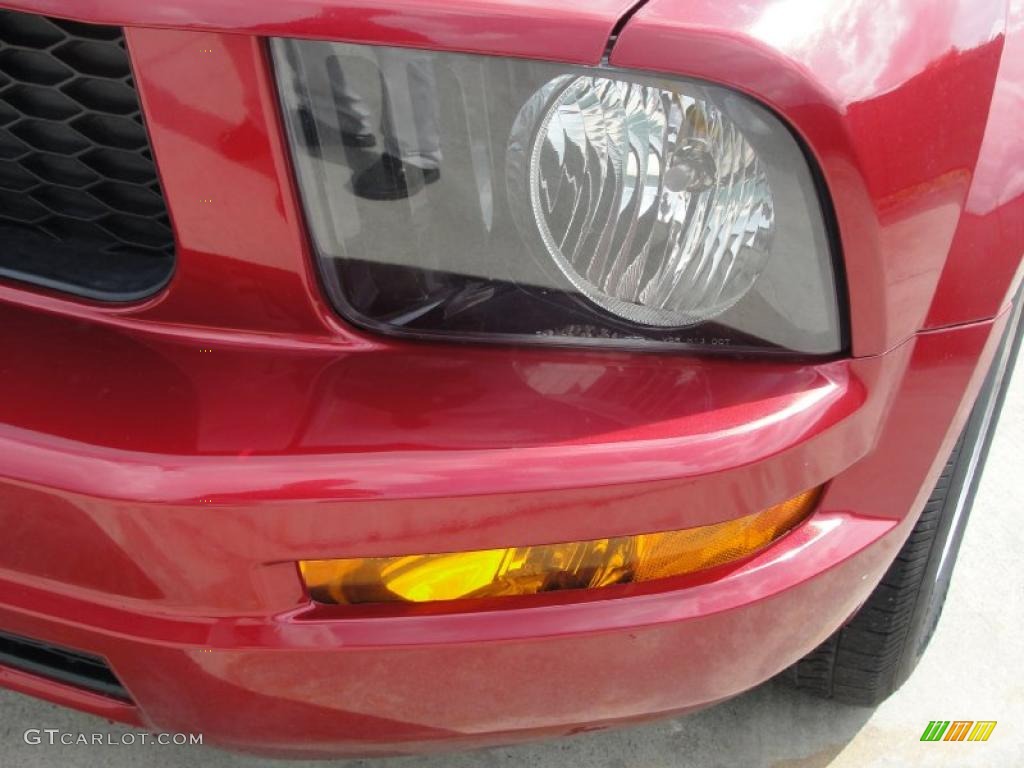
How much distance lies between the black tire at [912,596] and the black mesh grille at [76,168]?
1063 mm

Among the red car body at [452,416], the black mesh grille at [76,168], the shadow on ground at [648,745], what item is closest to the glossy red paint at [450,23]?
the red car body at [452,416]

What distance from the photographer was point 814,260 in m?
1.05

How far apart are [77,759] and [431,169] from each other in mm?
1223

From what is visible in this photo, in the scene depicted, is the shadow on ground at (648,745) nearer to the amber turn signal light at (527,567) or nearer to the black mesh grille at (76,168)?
the amber turn signal light at (527,567)

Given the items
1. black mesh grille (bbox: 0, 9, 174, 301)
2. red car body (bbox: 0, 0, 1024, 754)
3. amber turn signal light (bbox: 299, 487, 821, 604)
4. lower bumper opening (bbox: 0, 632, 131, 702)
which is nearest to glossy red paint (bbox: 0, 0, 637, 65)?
red car body (bbox: 0, 0, 1024, 754)

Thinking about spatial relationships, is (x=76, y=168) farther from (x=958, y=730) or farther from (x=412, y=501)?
(x=958, y=730)

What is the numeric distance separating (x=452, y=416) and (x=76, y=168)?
540 mm

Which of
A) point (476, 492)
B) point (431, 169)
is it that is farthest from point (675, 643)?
point (431, 169)

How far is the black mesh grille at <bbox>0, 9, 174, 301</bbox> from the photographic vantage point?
1.13 m

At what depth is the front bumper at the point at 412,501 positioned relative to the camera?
3.39 feet

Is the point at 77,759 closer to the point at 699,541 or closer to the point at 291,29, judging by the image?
the point at 699,541

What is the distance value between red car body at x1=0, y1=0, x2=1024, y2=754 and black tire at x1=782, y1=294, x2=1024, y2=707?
1.15 ft

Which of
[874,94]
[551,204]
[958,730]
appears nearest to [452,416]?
[551,204]

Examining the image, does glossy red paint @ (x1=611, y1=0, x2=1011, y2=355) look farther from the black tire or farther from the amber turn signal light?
the black tire
